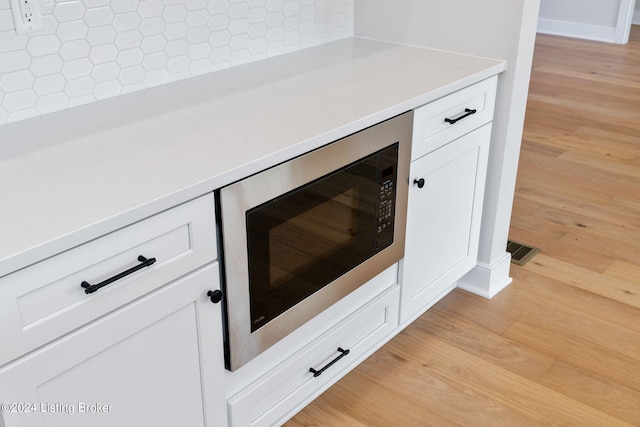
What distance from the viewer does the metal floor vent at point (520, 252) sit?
116 inches

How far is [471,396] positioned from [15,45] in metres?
1.58

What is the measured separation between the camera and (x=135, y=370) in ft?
4.66

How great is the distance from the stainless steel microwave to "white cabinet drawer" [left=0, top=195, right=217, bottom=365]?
8cm

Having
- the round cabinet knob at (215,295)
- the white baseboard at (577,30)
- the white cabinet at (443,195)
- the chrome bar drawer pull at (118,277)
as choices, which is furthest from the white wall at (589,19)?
the chrome bar drawer pull at (118,277)

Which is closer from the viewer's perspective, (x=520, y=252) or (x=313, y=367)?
(x=313, y=367)

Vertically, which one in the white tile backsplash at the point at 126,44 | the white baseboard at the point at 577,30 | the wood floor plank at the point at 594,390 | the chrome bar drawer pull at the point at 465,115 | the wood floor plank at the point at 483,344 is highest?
the white tile backsplash at the point at 126,44

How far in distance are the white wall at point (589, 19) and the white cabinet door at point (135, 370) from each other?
5960mm

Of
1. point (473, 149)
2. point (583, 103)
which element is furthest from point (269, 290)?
point (583, 103)

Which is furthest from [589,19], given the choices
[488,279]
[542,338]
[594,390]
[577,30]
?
[594,390]

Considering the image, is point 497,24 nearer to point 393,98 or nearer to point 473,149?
point 473,149

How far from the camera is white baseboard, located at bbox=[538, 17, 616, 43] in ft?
21.5

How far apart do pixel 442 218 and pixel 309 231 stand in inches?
27.7

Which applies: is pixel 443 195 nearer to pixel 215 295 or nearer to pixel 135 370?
pixel 215 295

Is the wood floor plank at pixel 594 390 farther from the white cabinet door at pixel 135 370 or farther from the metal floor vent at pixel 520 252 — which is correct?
the white cabinet door at pixel 135 370
